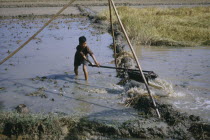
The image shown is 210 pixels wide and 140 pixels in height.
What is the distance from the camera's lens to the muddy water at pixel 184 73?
4336 mm

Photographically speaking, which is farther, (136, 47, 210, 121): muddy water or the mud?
(136, 47, 210, 121): muddy water

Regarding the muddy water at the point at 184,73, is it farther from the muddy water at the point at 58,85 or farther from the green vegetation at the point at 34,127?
the green vegetation at the point at 34,127

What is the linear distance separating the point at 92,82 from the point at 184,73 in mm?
2059

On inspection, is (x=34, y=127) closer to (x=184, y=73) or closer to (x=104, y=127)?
(x=104, y=127)

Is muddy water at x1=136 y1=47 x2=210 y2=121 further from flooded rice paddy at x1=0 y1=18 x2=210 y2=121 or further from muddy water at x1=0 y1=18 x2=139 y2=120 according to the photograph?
muddy water at x1=0 y1=18 x2=139 y2=120

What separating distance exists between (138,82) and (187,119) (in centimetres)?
156

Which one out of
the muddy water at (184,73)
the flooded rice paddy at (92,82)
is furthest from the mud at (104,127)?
the muddy water at (184,73)

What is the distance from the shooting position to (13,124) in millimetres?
3430

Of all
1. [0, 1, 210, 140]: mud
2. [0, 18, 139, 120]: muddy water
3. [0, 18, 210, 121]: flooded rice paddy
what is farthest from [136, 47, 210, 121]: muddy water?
[0, 18, 139, 120]: muddy water

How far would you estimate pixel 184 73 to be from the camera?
592 centimetres

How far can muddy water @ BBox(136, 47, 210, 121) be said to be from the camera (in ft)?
14.2

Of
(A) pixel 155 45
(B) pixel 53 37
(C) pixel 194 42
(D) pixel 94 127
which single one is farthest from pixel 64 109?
(B) pixel 53 37

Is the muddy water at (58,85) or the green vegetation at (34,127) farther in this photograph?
the muddy water at (58,85)

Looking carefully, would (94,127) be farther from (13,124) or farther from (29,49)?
(29,49)
